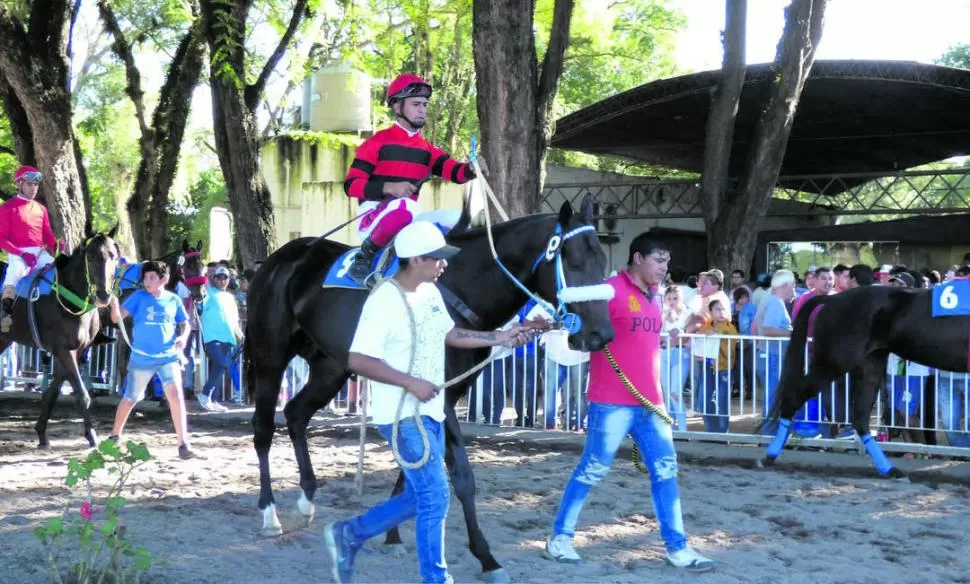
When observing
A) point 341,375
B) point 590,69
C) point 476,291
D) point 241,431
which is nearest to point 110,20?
point 241,431

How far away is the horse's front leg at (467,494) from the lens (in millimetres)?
5641

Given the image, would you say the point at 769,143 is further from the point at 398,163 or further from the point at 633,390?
the point at 633,390

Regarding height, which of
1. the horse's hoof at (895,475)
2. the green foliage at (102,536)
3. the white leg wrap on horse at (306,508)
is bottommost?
the horse's hoof at (895,475)

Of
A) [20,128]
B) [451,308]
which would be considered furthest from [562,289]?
[20,128]

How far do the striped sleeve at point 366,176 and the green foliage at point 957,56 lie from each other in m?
50.9

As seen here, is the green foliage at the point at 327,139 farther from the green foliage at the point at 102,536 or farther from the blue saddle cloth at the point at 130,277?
the green foliage at the point at 102,536

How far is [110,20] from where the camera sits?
2056 cm

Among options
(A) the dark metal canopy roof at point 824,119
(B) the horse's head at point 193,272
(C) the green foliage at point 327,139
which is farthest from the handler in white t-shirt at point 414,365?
(C) the green foliage at point 327,139

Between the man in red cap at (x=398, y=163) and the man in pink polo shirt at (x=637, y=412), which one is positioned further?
the man in red cap at (x=398, y=163)

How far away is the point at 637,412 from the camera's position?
19.9 feet

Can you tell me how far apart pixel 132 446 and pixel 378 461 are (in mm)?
4963

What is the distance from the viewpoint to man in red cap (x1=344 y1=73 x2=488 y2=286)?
6625mm

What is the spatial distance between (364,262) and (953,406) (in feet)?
21.7

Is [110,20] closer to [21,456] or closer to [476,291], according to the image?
[21,456]
